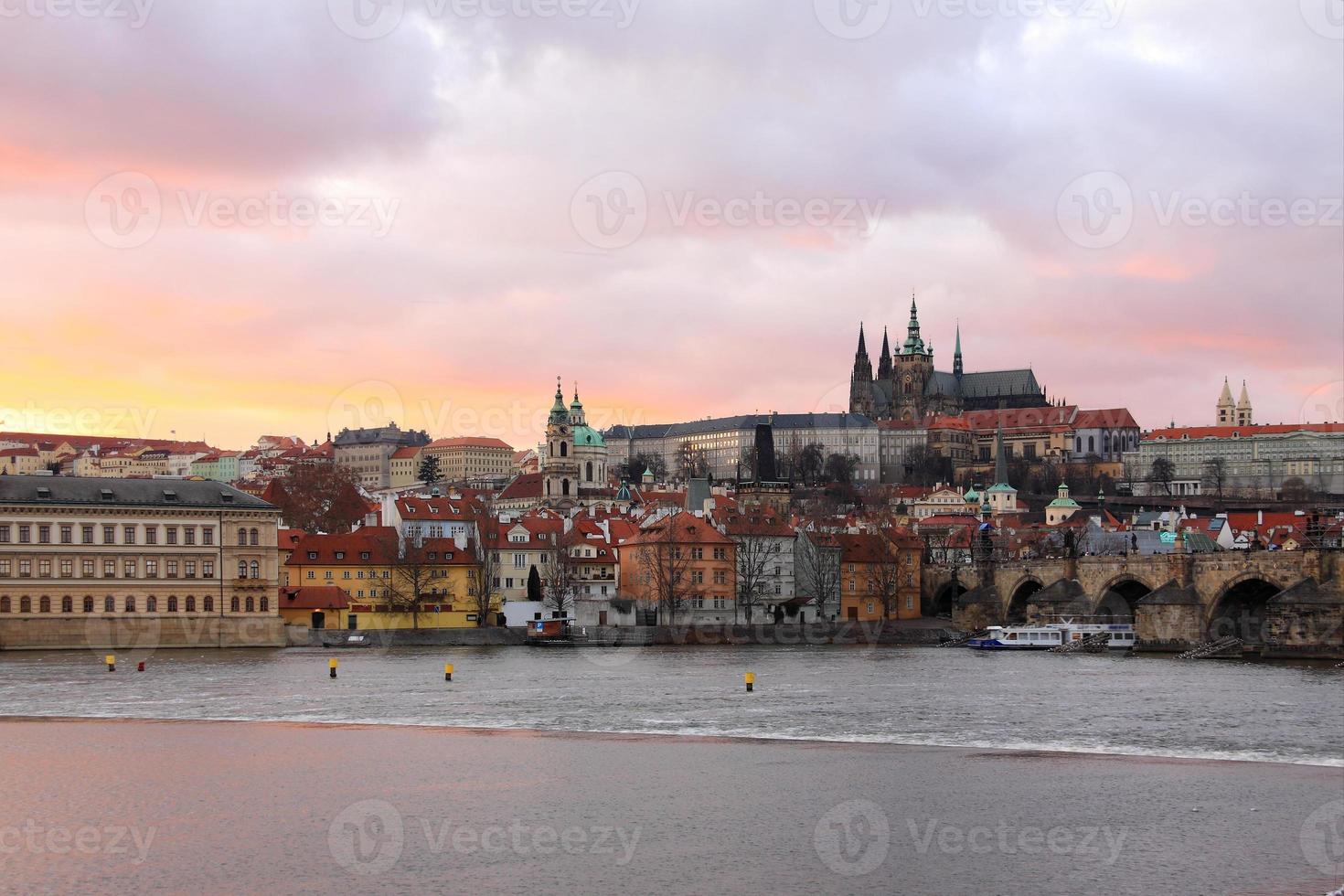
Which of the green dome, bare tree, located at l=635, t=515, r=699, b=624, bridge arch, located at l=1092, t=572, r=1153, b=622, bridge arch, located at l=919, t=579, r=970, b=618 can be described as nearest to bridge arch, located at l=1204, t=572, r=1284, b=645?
bridge arch, located at l=1092, t=572, r=1153, b=622

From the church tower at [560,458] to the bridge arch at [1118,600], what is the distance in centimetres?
8494

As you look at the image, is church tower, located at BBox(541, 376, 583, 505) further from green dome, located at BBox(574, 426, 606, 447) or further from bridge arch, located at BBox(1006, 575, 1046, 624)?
bridge arch, located at BBox(1006, 575, 1046, 624)

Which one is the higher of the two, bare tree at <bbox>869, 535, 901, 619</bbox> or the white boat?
bare tree at <bbox>869, 535, 901, 619</bbox>

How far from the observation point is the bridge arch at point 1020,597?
84062 millimetres

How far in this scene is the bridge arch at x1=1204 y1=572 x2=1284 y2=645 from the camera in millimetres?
66250

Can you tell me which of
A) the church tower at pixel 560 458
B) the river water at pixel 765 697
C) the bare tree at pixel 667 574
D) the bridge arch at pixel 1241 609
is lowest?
the river water at pixel 765 697

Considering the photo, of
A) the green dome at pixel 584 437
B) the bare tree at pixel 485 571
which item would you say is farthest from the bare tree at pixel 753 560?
the green dome at pixel 584 437

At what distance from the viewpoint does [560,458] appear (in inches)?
6516

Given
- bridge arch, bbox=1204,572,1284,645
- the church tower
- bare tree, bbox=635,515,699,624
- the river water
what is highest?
the church tower

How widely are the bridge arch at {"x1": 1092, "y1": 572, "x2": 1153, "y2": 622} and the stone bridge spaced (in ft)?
0.14

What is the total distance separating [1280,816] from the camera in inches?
990

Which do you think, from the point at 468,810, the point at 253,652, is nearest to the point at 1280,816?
the point at 468,810

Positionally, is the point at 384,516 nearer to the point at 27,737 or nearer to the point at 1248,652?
the point at 1248,652

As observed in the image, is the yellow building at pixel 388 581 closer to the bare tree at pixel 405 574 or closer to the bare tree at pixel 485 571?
the bare tree at pixel 405 574
